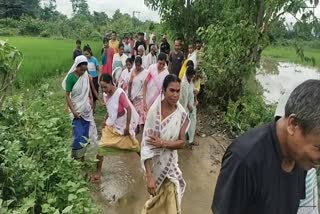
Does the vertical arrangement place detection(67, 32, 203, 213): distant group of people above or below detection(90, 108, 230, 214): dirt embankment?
above

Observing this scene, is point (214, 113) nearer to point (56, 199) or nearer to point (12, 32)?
point (56, 199)

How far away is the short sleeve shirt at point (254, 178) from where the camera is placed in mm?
1453

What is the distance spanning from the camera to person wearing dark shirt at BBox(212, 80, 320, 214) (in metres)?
1.40

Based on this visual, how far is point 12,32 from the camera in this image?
36.5 metres

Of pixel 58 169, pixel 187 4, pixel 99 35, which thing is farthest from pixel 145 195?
pixel 99 35

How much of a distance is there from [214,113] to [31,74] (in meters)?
5.23

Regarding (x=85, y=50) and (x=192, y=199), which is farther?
(x=85, y=50)

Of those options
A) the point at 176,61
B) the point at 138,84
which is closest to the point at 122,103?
the point at 138,84

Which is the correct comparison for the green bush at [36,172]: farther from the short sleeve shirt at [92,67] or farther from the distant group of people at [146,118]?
the short sleeve shirt at [92,67]

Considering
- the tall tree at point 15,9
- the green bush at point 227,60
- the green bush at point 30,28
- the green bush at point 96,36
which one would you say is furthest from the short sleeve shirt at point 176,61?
the tall tree at point 15,9

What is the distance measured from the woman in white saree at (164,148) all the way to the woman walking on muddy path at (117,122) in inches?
44.0

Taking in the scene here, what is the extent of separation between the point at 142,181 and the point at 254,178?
13.2 ft

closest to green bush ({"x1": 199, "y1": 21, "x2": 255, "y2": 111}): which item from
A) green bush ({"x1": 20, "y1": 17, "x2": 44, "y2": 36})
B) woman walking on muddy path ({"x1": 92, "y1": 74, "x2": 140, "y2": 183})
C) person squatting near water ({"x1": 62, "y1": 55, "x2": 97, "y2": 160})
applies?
person squatting near water ({"x1": 62, "y1": 55, "x2": 97, "y2": 160})

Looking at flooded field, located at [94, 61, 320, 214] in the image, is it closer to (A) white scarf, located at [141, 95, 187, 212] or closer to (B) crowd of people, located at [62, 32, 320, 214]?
(B) crowd of people, located at [62, 32, 320, 214]
